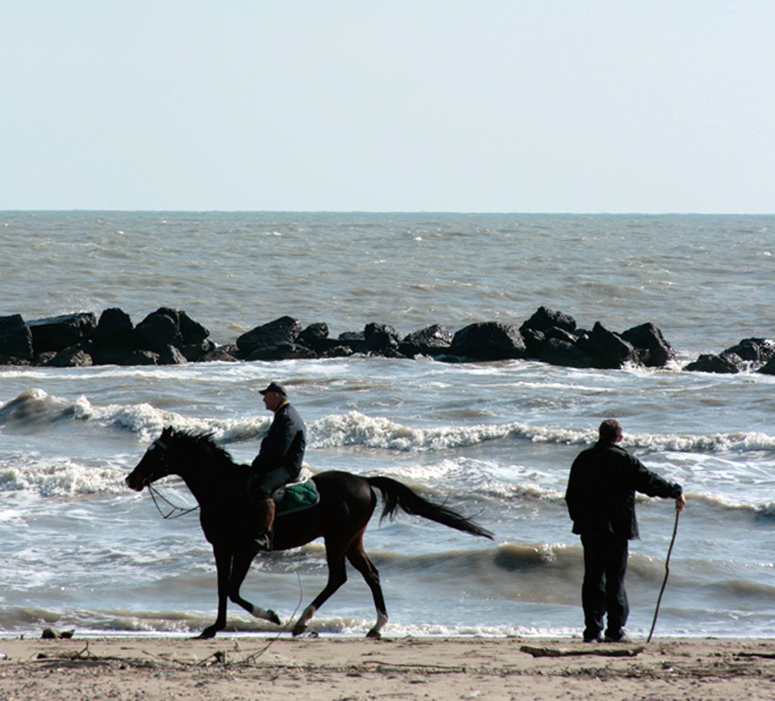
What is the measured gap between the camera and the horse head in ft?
26.1

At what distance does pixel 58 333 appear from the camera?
28.9 metres

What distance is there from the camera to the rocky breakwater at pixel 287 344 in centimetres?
2783

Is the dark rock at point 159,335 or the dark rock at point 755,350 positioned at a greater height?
the dark rock at point 755,350


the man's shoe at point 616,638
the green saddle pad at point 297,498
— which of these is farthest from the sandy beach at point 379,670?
the green saddle pad at point 297,498

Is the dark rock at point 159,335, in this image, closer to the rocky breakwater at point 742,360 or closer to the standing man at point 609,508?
the rocky breakwater at point 742,360

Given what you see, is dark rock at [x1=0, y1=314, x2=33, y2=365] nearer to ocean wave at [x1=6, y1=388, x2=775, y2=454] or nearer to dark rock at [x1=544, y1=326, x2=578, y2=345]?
ocean wave at [x1=6, y1=388, x2=775, y2=454]

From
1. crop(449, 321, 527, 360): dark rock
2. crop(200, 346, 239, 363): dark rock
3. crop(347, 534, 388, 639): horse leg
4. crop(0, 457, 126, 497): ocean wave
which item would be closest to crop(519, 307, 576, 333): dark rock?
crop(449, 321, 527, 360): dark rock

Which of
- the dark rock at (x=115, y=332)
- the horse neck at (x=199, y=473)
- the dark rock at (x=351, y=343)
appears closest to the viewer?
the horse neck at (x=199, y=473)

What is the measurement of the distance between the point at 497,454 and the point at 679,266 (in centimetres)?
4520

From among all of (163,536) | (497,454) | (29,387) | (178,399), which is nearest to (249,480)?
(163,536)

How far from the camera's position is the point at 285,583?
10.3 metres

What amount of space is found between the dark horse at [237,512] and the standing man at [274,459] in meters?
0.12

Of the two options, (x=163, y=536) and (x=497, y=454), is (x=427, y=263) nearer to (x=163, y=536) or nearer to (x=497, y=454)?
(x=497, y=454)

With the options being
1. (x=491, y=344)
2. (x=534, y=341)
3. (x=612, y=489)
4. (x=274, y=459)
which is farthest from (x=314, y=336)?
(x=612, y=489)
